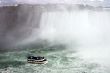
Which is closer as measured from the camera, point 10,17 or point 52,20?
point 10,17

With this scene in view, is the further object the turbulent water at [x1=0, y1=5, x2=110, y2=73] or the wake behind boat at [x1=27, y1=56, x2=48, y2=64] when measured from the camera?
the wake behind boat at [x1=27, y1=56, x2=48, y2=64]

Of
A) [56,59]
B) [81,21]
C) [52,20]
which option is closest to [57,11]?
[52,20]

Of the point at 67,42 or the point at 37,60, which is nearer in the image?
the point at 37,60

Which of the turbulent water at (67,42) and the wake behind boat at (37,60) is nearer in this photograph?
the turbulent water at (67,42)

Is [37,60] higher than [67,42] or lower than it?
lower

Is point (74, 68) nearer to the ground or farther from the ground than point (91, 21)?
nearer to the ground

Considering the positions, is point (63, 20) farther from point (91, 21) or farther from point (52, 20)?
point (91, 21)

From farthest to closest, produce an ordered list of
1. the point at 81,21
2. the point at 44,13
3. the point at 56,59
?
1. the point at 81,21
2. the point at 44,13
3. the point at 56,59

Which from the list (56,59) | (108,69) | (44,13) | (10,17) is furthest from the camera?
(44,13)
